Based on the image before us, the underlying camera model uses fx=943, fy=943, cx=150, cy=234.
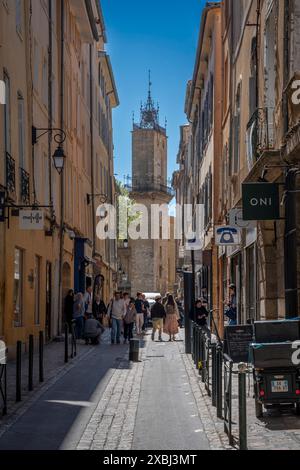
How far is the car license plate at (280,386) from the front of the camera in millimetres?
11094

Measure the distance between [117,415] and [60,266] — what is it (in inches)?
694

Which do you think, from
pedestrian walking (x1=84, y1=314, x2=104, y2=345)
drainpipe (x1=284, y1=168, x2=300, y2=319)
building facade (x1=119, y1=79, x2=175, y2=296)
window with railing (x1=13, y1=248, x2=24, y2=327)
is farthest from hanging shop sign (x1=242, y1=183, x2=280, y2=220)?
building facade (x1=119, y1=79, x2=175, y2=296)

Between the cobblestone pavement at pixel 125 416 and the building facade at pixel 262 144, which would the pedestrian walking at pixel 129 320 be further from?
the cobblestone pavement at pixel 125 416

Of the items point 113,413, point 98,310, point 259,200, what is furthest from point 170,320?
point 113,413

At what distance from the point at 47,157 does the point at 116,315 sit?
5078mm

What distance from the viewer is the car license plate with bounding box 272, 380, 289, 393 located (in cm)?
1109

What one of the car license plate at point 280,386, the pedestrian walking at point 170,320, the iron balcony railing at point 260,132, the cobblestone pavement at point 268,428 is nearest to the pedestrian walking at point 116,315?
the pedestrian walking at point 170,320

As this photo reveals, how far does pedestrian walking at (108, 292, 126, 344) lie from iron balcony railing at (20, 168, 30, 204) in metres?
5.85

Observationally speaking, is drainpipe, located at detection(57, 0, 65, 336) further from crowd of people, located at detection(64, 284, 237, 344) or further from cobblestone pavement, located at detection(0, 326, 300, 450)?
cobblestone pavement, located at detection(0, 326, 300, 450)

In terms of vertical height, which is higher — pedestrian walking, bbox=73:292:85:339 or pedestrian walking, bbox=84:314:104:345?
pedestrian walking, bbox=73:292:85:339

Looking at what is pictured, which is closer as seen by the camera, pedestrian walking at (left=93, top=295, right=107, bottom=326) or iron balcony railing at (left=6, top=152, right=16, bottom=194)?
iron balcony railing at (left=6, top=152, right=16, bottom=194)

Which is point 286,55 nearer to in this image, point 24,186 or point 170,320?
point 24,186

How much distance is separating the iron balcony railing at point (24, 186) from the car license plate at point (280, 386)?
12410 millimetres

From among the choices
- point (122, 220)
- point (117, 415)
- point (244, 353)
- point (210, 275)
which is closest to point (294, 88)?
point (244, 353)
